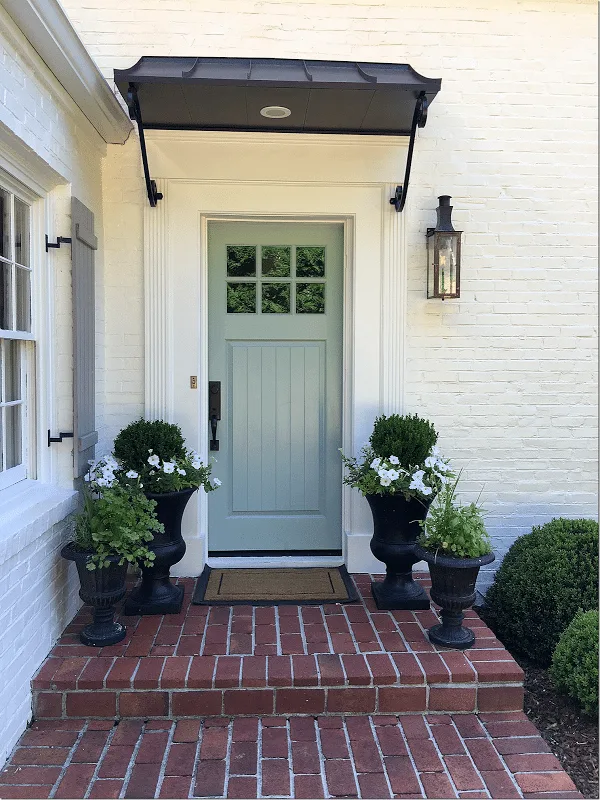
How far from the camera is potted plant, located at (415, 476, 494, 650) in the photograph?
9.66 feet

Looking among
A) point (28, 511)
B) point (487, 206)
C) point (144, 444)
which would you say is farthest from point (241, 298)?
point (28, 511)

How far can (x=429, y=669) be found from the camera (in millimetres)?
2787

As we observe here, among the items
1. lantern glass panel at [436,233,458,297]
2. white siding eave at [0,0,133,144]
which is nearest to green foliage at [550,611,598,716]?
lantern glass panel at [436,233,458,297]

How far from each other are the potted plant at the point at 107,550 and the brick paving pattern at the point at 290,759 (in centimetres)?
45

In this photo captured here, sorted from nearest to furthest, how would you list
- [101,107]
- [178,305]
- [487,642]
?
[487,642] < [101,107] < [178,305]

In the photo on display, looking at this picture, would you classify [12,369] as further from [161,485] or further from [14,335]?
[161,485]

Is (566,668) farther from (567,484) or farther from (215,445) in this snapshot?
(215,445)

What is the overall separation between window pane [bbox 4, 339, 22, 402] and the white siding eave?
125cm

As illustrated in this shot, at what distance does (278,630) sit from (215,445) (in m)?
1.28

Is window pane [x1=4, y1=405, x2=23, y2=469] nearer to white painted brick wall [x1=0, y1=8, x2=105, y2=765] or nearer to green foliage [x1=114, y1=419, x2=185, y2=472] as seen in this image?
white painted brick wall [x1=0, y1=8, x2=105, y2=765]

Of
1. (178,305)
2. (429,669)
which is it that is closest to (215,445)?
(178,305)

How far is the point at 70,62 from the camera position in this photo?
2881mm

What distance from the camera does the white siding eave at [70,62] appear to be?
2516 mm

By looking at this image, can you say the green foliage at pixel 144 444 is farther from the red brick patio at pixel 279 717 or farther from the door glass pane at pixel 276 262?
the door glass pane at pixel 276 262
